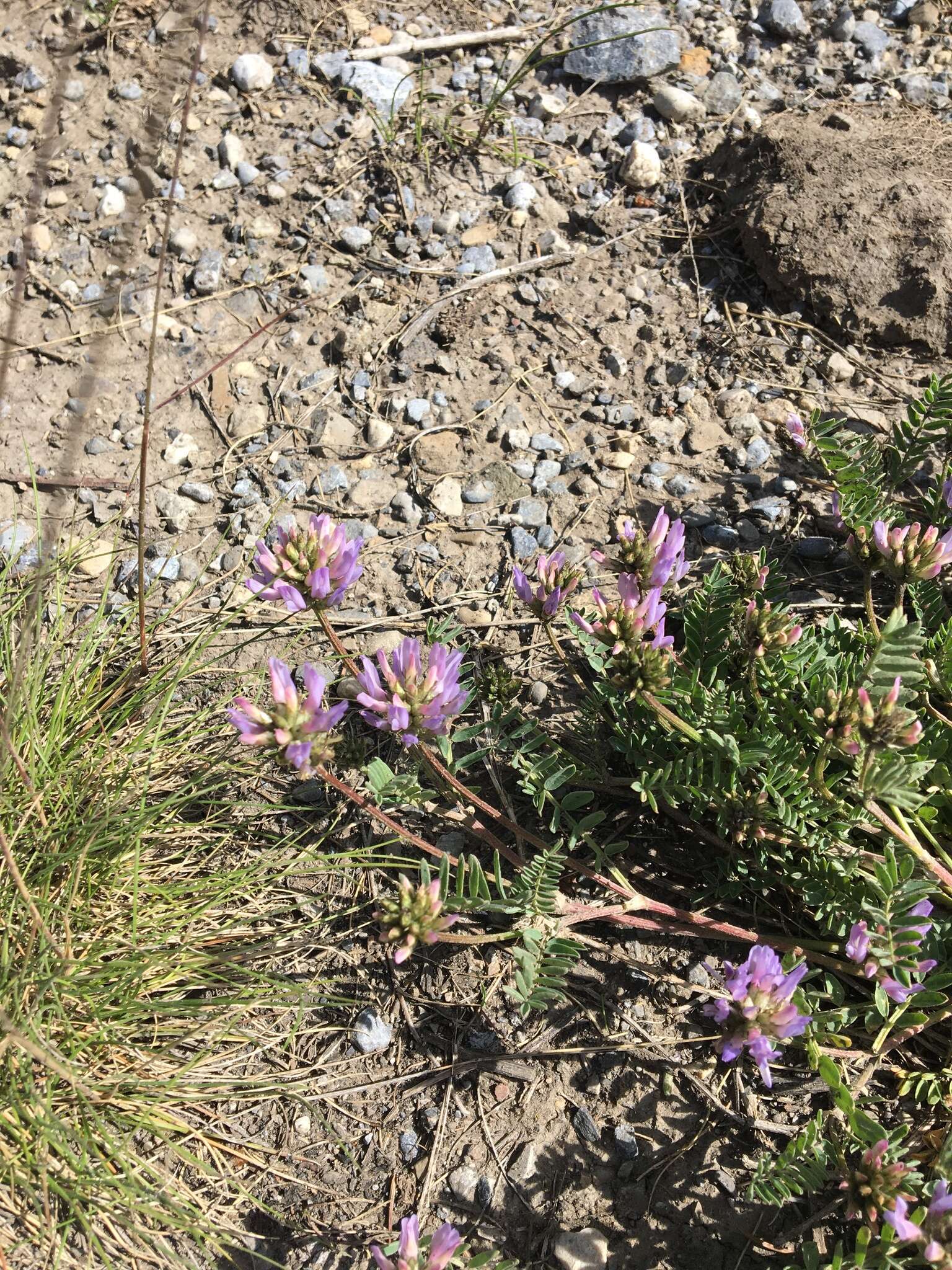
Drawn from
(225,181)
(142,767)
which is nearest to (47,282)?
(225,181)

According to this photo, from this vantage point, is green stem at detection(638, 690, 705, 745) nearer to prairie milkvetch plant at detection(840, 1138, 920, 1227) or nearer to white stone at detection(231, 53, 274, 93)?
prairie milkvetch plant at detection(840, 1138, 920, 1227)

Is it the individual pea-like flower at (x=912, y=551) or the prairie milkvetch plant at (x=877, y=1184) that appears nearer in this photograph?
the prairie milkvetch plant at (x=877, y=1184)

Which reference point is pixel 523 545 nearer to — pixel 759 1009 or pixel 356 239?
pixel 356 239

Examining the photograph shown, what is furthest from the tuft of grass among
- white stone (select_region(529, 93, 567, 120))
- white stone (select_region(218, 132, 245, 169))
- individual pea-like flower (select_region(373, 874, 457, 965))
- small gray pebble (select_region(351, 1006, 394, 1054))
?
white stone (select_region(529, 93, 567, 120))

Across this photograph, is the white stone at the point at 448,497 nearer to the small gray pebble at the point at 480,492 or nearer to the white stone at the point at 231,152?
the small gray pebble at the point at 480,492

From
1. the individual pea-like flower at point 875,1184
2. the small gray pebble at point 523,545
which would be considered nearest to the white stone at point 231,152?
the small gray pebble at point 523,545
